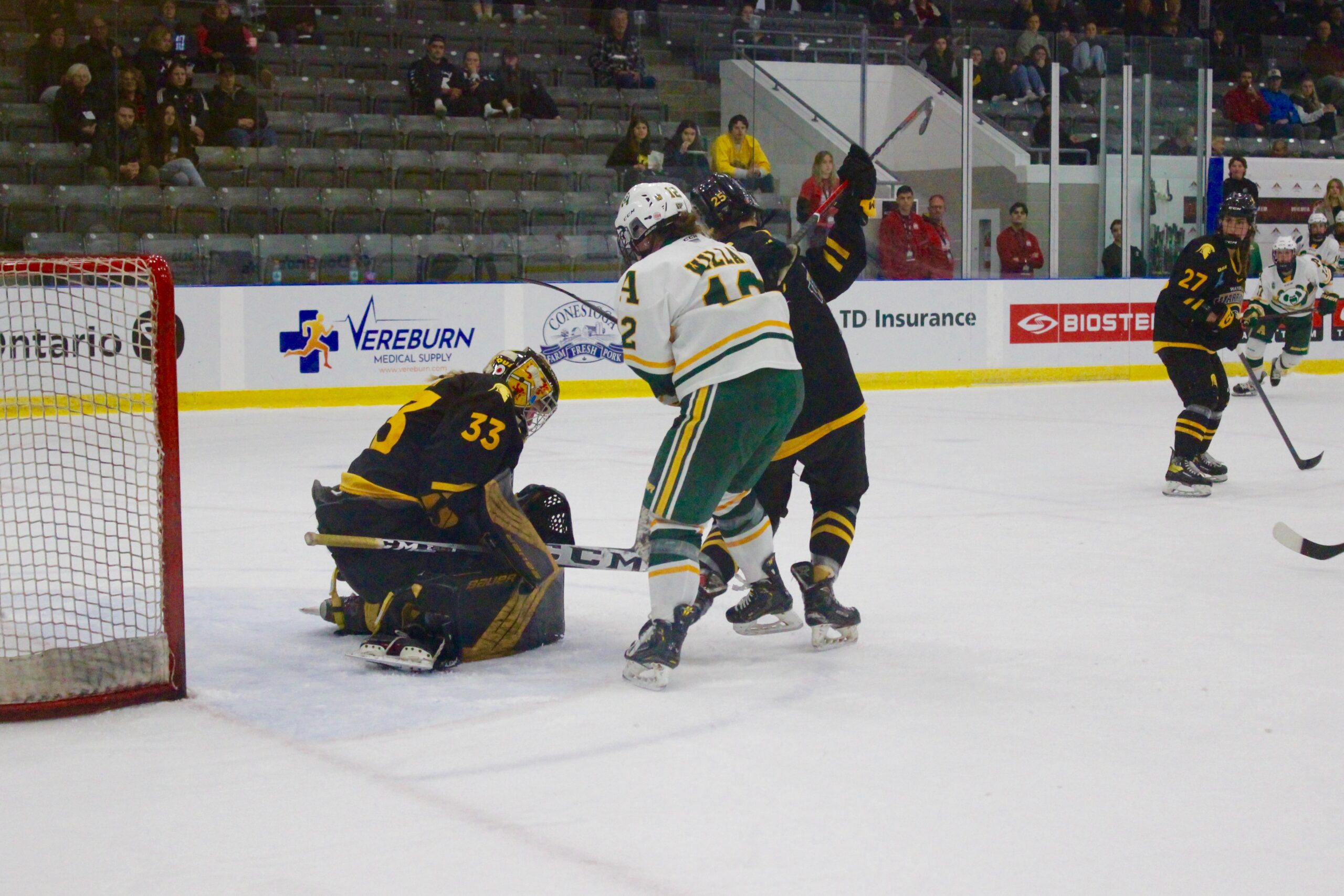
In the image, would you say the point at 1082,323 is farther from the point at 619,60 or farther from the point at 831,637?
the point at 831,637

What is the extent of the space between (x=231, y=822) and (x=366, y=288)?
26.4 ft

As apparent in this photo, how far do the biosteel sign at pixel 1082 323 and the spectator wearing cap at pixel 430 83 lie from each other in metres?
4.96

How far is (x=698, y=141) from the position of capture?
1209 centimetres

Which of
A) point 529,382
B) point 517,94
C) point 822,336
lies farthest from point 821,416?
point 517,94

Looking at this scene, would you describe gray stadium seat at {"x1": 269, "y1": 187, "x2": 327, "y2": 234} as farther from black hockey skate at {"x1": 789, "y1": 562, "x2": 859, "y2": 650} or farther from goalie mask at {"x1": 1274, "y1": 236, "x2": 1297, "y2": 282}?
black hockey skate at {"x1": 789, "y1": 562, "x2": 859, "y2": 650}

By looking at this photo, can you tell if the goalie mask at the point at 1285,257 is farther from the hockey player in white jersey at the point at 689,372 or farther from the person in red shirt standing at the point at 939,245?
the hockey player in white jersey at the point at 689,372

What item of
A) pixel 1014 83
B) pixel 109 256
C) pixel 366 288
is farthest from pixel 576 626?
pixel 1014 83

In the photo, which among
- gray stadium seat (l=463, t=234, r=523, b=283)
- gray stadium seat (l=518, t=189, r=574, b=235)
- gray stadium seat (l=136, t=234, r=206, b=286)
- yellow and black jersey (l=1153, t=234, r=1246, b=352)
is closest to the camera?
yellow and black jersey (l=1153, t=234, r=1246, b=352)

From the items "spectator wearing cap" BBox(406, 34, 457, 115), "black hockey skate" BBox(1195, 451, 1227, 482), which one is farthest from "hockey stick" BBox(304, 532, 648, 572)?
"spectator wearing cap" BBox(406, 34, 457, 115)

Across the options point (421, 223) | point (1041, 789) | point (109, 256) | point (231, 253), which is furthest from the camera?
point (421, 223)

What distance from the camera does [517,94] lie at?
1245 centimetres

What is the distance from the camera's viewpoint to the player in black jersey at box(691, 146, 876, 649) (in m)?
3.74

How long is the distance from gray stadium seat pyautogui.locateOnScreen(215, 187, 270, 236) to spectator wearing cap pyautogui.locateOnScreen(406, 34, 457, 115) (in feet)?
6.17

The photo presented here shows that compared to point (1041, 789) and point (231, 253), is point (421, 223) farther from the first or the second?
point (1041, 789)
